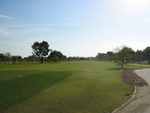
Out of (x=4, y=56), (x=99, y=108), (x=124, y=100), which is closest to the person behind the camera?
(x=99, y=108)

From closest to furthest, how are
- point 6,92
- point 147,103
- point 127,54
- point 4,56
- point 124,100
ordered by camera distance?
point 147,103, point 124,100, point 6,92, point 127,54, point 4,56

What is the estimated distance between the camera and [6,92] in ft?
60.5

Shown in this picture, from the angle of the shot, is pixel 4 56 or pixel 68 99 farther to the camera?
pixel 4 56

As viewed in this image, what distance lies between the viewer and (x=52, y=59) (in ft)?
458

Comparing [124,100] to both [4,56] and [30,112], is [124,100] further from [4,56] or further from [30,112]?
[4,56]

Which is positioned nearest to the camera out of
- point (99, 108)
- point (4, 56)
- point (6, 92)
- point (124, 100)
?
point (99, 108)

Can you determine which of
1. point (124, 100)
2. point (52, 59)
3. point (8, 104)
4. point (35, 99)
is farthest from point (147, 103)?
point (52, 59)

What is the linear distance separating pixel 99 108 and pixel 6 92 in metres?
9.55

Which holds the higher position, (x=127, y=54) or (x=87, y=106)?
(x=127, y=54)

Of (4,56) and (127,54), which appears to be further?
(4,56)

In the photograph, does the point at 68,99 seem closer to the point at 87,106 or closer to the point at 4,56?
the point at 87,106

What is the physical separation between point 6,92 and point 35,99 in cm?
405

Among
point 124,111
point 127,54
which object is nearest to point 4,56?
point 127,54

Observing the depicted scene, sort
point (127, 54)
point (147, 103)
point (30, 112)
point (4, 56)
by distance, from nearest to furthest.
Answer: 1. point (30, 112)
2. point (147, 103)
3. point (127, 54)
4. point (4, 56)
